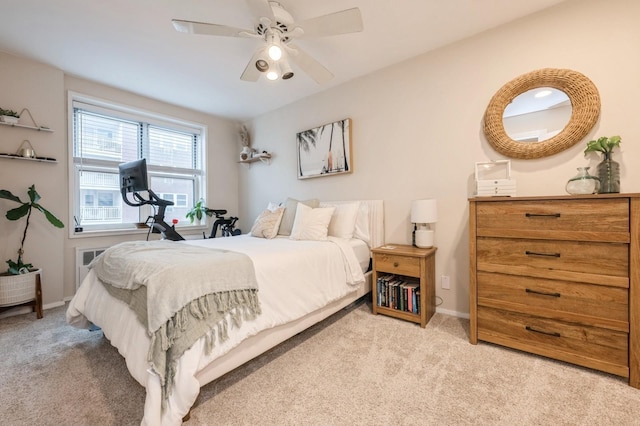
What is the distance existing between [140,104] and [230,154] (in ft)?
4.58

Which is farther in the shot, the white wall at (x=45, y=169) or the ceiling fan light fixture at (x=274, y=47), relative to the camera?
the white wall at (x=45, y=169)

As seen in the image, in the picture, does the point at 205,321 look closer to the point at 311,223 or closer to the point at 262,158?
the point at 311,223

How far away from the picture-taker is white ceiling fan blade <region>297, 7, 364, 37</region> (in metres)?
1.57

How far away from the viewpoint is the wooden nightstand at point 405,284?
2172 mm

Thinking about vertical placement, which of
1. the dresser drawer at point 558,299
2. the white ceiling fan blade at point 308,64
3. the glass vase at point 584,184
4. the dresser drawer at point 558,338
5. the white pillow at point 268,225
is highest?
the white ceiling fan blade at point 308,64

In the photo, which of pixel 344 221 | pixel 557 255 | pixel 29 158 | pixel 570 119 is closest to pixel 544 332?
pixel 557 255

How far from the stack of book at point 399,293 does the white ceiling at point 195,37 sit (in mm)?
2225

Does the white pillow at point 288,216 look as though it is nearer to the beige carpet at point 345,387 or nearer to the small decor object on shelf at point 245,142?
the beige carpet at point 345,387

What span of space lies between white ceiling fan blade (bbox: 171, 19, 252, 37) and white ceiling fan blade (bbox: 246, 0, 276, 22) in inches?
6.1

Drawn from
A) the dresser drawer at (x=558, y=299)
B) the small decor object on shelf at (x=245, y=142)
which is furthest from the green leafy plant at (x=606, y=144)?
the small decor object on shelf at (x=245, y=142)

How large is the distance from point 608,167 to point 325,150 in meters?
2.46

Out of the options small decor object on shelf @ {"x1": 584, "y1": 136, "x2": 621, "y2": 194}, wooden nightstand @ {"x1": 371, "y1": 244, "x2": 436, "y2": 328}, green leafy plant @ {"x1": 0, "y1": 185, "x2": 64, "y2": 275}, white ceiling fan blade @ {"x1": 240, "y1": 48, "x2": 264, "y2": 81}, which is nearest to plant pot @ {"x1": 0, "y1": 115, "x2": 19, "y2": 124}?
green leafy plant @ {"x1": 0, "y1": 185, "x2": 64, "y2": 275}

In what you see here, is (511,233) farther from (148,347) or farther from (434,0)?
(148,347)

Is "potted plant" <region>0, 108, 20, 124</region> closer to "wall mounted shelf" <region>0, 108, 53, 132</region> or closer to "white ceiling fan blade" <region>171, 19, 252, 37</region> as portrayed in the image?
"wall mounted shelf" <region>0, 108, 53, 132</region>
